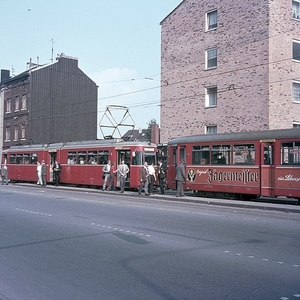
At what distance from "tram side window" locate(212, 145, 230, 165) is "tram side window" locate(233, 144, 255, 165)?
0.38 metres

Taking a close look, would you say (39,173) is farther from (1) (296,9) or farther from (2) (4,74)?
(2) (4,74)

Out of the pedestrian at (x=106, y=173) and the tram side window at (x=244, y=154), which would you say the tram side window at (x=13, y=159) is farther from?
the tram side window at (x=244, y=154)

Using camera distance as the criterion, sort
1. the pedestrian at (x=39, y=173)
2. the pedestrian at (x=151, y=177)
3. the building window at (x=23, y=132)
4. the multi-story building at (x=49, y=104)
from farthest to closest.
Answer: the building window at (x=23, y=132), the multi-story building at (x=49, y=104), the pedestrian at (x=39, y=173), the pedestrian at (x=151, y=177)

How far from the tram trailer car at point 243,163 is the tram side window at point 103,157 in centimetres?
579

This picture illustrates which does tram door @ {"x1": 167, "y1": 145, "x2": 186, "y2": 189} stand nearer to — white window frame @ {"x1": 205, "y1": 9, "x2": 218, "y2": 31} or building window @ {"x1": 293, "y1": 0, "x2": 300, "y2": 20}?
white window frame @ {"x1": 205, "y1": 9, "x2": 218, "y2": 31}

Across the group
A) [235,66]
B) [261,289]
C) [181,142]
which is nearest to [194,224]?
[261,289]

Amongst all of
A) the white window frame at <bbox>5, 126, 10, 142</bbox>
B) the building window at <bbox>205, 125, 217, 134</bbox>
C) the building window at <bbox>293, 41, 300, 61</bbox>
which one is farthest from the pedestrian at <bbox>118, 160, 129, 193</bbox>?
the white window frame at <bbox>5, 126, 10, 142</bbox>

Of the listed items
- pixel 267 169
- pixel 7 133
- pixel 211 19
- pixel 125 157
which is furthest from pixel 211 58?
pixel 7 133

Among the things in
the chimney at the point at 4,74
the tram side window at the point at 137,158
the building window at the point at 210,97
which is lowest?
the tram side window at the point at 137,158

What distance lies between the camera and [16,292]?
20.6 feet

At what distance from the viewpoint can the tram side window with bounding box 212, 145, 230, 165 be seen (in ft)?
68.6

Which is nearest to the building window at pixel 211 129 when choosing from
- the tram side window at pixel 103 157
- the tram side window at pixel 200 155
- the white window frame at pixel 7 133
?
the tram side window at pixel 103 157

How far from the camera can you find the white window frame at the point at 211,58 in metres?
32.6

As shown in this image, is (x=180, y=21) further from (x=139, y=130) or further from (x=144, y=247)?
(x=139, y=130)
